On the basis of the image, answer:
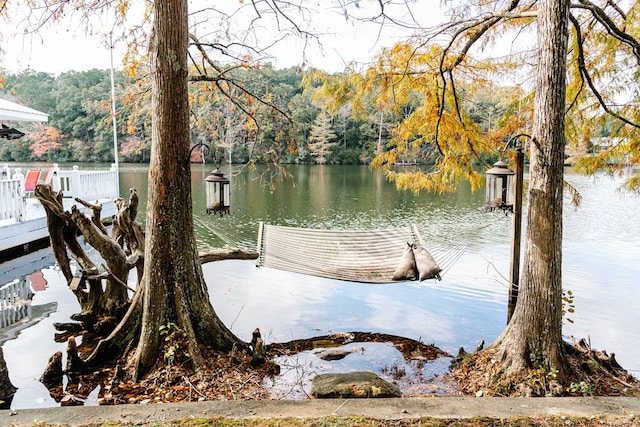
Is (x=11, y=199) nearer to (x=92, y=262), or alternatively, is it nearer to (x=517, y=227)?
(x=92, y=262)

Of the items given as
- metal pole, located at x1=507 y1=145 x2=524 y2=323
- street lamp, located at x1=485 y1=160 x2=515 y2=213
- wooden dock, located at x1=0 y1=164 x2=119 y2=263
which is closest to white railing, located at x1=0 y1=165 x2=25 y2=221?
wooden dock, located at x1=0 y1=164 x2=119 y2=263

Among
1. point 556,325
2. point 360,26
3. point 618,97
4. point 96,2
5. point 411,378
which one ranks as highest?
point 96,2

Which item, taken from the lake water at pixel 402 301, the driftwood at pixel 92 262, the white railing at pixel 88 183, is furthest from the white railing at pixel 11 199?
the driftwood at pixel 92 262

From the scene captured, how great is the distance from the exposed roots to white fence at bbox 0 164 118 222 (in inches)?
226

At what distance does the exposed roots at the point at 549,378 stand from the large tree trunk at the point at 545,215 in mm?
48

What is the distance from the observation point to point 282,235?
4973 mm

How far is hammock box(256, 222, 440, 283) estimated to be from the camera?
419 centimetres

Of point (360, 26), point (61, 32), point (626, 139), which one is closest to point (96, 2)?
point (61, 32)

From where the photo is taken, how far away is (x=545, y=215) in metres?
2.38

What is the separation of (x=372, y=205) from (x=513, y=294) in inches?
340

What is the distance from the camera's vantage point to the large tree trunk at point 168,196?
247cm

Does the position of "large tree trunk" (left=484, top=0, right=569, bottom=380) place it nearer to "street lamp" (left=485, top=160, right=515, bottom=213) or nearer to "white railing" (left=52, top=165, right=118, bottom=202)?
"street lamp" (left=485, top=160, right=515, bottom=213)

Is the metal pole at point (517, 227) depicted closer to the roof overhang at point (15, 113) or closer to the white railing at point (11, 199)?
the white railing at point (11, 199)

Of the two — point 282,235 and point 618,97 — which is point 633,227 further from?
point 282,235
